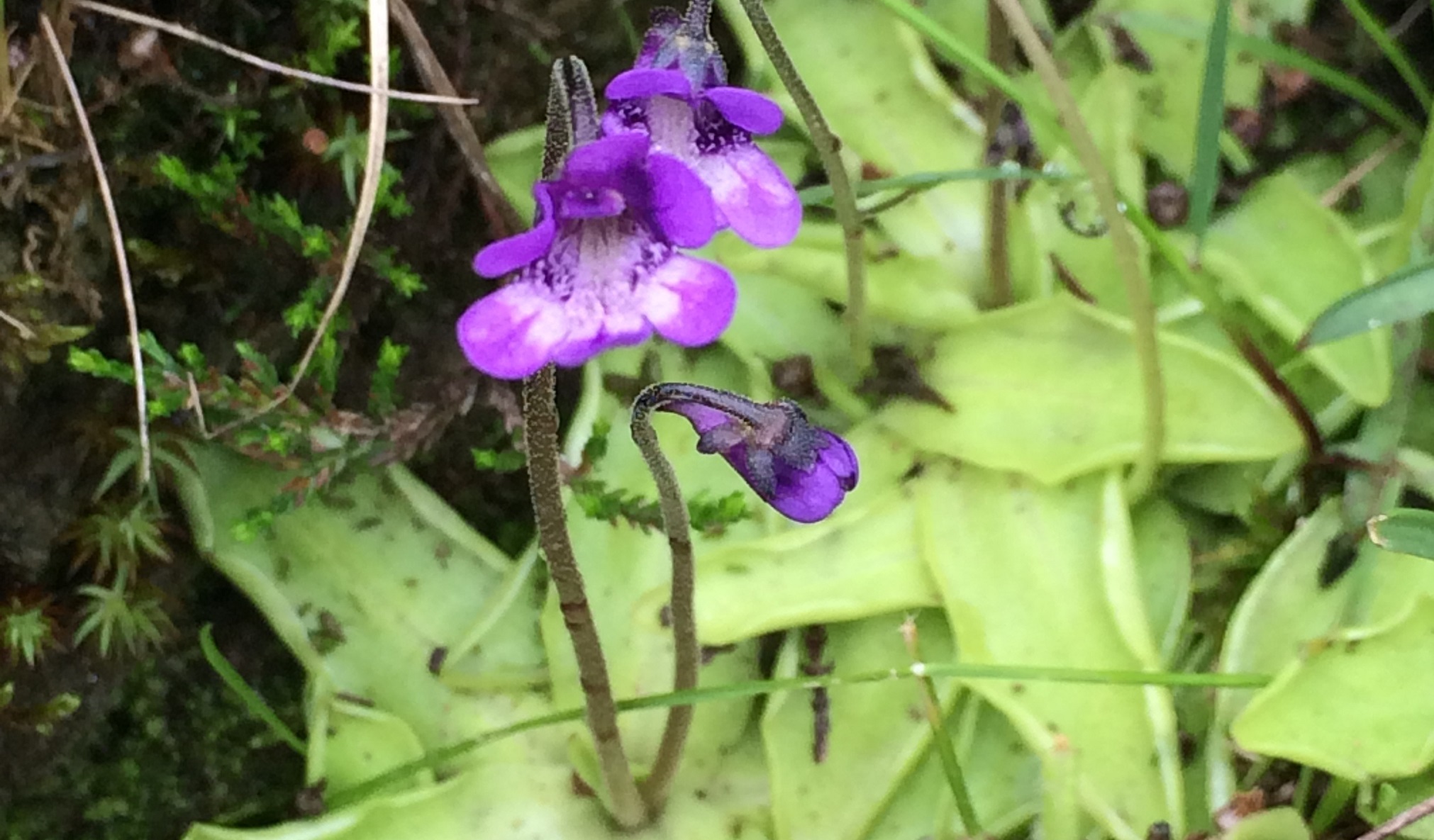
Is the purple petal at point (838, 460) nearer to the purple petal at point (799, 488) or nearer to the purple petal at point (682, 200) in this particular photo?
the purple petal at point (799, 488)

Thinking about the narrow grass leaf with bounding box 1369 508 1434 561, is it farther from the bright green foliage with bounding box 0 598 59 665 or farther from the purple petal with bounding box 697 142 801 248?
the bright green foliage with bounding box 0 598 59 665

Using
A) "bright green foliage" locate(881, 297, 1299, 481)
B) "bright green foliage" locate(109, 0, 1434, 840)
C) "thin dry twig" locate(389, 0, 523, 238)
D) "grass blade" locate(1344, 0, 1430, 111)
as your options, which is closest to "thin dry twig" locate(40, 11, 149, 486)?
"bright green foliage" locate(109, 0, 1434, 840)

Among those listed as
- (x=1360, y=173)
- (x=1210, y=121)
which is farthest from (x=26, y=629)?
(x=1360, y=173)

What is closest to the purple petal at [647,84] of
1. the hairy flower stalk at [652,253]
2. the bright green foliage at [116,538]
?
the hairy flower stalk at [652,253]

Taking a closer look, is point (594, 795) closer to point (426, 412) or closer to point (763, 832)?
point (763, 832)

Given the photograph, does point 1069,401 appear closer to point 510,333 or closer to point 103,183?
point 510,333

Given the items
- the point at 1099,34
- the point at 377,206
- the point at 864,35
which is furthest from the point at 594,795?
the point at 1099,34
